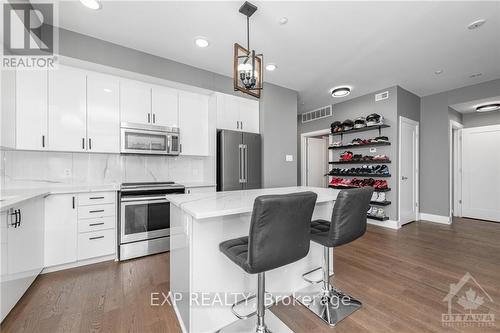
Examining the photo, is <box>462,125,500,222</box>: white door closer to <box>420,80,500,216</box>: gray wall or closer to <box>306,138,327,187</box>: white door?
<box>420,80,500,216</box>: gray wall

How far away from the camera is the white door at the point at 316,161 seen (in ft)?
21.3

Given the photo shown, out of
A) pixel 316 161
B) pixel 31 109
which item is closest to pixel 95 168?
pixel 31 109

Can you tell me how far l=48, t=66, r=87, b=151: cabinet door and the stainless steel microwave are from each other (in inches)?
18.7

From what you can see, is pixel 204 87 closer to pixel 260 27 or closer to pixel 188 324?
pixel 260 27

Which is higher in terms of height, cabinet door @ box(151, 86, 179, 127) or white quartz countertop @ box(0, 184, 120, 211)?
cabinet door @ box(151, 86, 179, 127)

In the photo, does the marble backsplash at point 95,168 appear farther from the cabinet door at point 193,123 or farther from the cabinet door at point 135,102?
the cabinet door at point 135,102

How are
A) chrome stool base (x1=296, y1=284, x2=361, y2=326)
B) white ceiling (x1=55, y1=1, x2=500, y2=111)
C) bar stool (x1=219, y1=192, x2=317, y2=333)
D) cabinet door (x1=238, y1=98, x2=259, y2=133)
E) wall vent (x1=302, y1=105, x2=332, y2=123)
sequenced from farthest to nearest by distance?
wall vent (x1=302, y1=105, x2=332, y2=123) < cabinet door (x1=238, y1=98, x2=259, y2=133) < white ceiling (x1=55, y1=1, x2=500, y2=111) < chrome stool base (x1=296, y1=284, x2=361, y2=326) < bar stool (x1=219, y1=192, x2=317, y2=333)

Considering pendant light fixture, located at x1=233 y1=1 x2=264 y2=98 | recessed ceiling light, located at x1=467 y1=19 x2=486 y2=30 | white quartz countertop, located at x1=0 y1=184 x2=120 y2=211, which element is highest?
recessed ceiling light, located at x1=467 y1=19 x2=486 y2=30

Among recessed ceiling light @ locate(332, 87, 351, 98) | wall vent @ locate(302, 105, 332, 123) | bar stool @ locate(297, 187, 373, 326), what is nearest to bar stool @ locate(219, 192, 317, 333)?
bar stool @ locate(297, 187, 373, 326)

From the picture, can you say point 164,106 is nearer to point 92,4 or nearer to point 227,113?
point 227,113

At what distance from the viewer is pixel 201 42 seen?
2756 mm

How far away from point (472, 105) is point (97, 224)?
7174 millimetres

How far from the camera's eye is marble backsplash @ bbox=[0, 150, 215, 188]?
8.43ft

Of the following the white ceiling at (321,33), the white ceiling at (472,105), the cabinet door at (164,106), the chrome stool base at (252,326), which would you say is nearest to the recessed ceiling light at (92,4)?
the white ceiling at (321,33)
